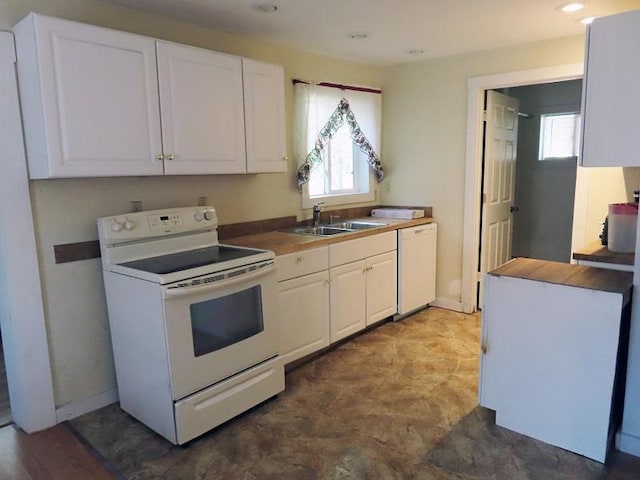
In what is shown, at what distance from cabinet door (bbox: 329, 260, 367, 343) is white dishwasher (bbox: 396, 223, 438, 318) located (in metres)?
0.51

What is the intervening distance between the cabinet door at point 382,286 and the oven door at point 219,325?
1134 mm

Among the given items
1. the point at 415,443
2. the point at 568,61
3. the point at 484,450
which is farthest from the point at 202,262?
the point at 568,61

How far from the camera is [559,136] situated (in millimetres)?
5316

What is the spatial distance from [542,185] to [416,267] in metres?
2.53

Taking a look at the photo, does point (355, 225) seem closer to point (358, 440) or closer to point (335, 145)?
point (335, 145)

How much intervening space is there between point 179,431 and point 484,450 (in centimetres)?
149

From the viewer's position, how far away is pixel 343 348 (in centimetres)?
346

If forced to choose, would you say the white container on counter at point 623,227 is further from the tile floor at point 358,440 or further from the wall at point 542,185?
the wall at point 542,185

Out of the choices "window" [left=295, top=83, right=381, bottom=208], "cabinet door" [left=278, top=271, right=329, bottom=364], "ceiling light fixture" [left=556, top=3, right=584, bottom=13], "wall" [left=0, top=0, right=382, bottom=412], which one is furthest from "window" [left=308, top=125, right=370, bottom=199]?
"ceiling light fixture" [left=556, top=3, right=584, bottom=13]

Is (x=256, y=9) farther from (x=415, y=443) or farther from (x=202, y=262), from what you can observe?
(x=415, y=443)

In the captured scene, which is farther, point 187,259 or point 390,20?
point 390,20

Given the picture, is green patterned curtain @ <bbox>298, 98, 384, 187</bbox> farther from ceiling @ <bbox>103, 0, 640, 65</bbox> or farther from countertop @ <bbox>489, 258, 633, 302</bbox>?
countertop @ <bbox>489, 258, 633, 302</bbox>

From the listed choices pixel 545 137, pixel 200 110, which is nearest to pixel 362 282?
pixel 200 110

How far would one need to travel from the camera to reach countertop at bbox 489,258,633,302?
2087 millimetres
